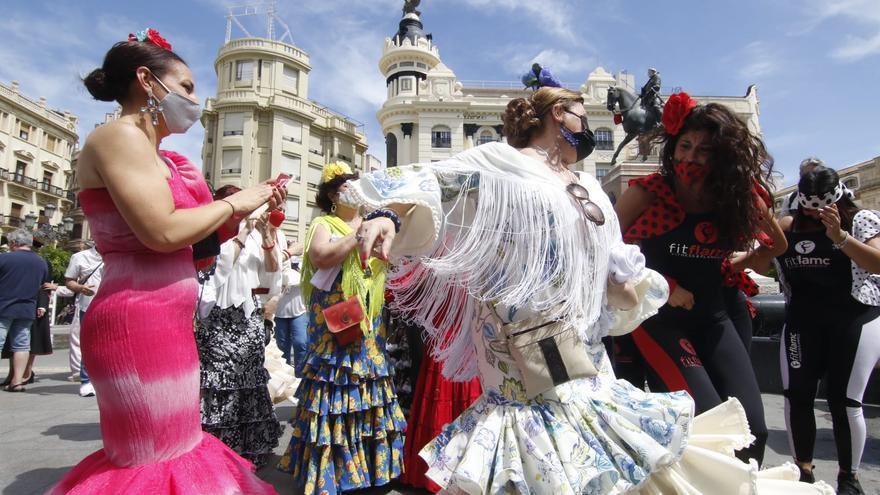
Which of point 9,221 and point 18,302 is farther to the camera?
point 9,221

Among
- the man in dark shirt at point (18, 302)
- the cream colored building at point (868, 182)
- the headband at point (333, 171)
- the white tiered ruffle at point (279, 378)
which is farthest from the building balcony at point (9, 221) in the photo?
the cream colored building at point (868, 182)

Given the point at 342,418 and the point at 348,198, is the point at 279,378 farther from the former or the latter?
the point at 348,198

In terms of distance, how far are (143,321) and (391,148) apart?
140 ft

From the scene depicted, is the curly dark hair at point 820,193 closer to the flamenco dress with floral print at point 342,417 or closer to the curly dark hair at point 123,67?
the flamenco dress with floral print at point 342,417

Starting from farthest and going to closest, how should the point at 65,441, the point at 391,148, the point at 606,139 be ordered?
1. the point at 391,148
2. the point at 606,139
3. the point at 65,441

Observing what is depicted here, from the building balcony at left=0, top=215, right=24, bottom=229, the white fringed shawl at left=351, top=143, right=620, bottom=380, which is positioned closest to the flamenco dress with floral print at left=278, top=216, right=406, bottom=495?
the white fringed shawl at left=351, top=143, right=620, bottom=380

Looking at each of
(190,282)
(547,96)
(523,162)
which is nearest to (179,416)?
(190,282)

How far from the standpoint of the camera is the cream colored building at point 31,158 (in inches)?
1667

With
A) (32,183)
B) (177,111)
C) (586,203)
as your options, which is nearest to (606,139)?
(586,203)

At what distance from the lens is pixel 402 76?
46.7 meters

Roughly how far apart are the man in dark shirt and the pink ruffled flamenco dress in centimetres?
573

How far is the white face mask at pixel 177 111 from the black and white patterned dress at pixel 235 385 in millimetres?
1820

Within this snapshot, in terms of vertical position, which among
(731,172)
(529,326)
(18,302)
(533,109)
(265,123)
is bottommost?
(529,326)

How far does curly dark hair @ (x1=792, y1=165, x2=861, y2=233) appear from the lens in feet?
10.3
